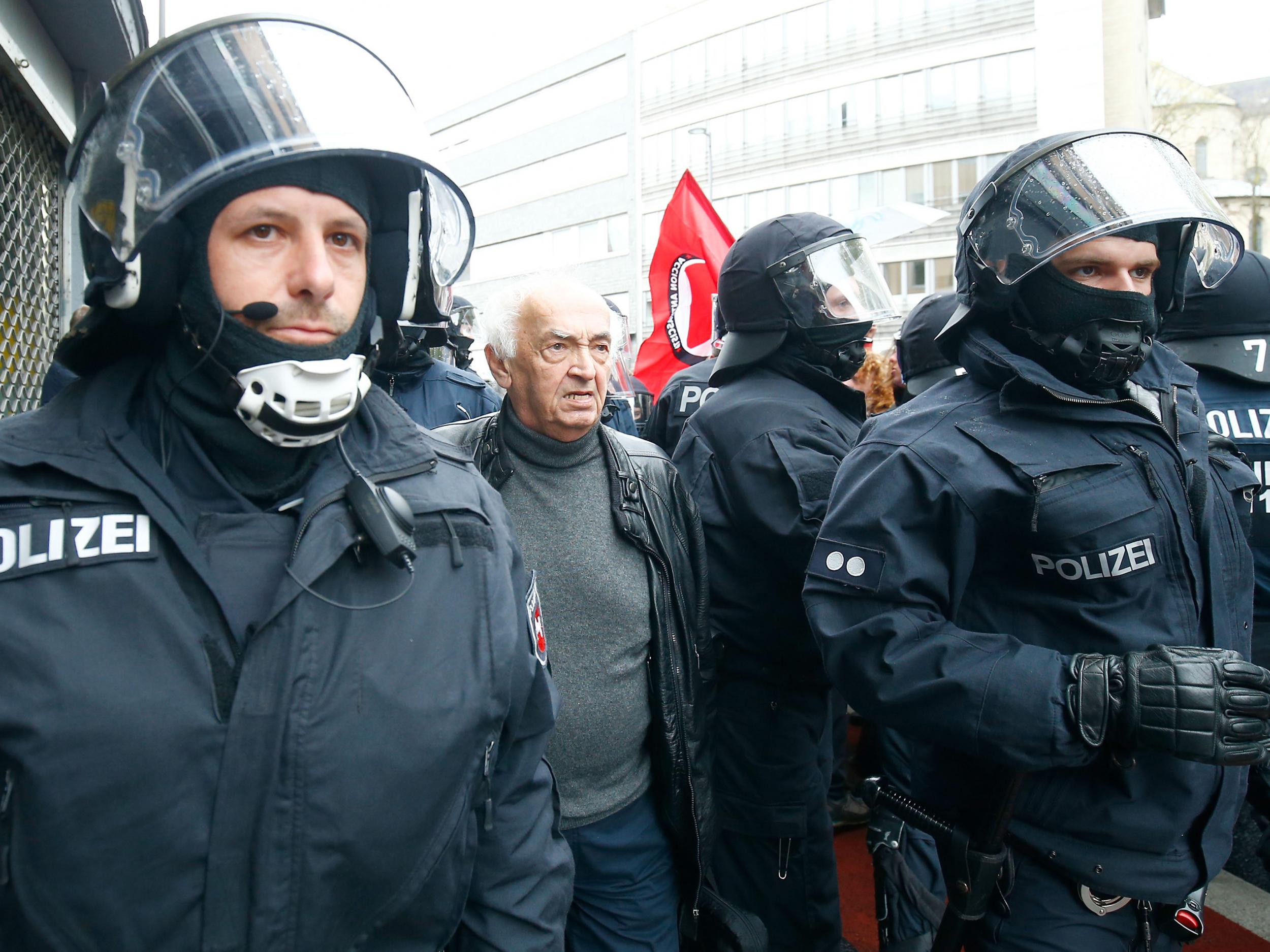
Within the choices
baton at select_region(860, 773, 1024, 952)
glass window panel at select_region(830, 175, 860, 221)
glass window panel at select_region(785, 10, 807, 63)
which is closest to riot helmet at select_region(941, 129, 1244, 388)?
baton at select_region(860, 773, 1024, 952)

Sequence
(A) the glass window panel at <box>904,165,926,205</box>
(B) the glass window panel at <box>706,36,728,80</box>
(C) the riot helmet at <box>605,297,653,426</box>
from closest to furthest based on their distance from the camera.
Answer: (C) the riot helmet at <box>605,297,653,426</box>, (A) the glass window panel at <box>904,165,926,205</box>, (B) the glass window panel at <box>706,36,728,80</box>

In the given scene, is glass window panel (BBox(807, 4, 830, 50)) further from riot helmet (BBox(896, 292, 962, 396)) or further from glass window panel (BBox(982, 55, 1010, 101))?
riot helmet (BBox(896, 292, 962, 396))

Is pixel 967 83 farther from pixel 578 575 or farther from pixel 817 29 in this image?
pixel 578 575

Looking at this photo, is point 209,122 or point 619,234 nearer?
point 209,122

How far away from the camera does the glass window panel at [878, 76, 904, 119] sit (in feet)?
99.9

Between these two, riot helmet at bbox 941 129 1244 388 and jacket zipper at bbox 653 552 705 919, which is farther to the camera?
jacket zipper at bbox 653 552 705 919

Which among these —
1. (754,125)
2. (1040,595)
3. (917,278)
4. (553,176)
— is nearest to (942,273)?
(917,278)

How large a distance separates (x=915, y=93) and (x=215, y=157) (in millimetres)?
32532

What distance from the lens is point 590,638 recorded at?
248cm

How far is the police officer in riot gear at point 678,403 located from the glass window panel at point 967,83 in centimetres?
2779

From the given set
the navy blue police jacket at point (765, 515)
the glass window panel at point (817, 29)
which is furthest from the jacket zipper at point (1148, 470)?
the glass window panel at point (817, 29)

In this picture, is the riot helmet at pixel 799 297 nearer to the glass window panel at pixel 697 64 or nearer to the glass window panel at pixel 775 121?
the glass window panel at pixel 775 121

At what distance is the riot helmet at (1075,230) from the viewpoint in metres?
2.06

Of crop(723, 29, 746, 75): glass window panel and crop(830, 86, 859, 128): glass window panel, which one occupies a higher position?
crop(723, 29, 746, 75): glass window panel
